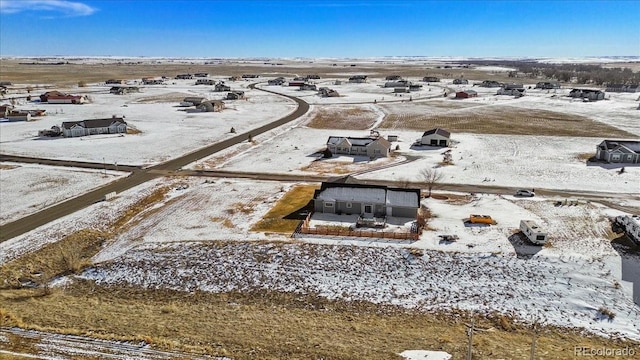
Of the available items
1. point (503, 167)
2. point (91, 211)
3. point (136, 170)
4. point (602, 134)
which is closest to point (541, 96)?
point (602, 134)

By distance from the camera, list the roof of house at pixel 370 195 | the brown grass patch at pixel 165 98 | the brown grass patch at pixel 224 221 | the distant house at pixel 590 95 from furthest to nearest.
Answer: the brown grass patch at pixel 165 98
the distant house at pixel 590 95
the roof of house at pixel 370 195
the brown grass patch at pixel 224 221

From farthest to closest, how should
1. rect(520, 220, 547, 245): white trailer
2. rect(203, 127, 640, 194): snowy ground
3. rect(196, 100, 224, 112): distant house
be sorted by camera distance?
rect(196, 100, 224, 112): distant house → rect(203, 127, 640, 194): snowy ground → rect(520, 220, 547, 245): white trailer

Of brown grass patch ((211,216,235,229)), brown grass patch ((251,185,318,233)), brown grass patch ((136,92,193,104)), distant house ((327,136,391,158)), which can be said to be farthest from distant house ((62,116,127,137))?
brown grass patch ((211,216,235,229))

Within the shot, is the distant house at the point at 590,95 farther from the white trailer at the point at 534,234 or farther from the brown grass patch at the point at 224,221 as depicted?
the brown grass patch at the point at 224,221

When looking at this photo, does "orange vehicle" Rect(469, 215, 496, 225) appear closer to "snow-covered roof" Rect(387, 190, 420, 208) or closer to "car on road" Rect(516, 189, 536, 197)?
"snow-covered roof" Rect(387, 190, 420, 208)

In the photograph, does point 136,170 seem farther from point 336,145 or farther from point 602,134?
point 602,134

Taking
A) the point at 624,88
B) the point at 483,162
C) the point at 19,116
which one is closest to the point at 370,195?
the point at 483,162

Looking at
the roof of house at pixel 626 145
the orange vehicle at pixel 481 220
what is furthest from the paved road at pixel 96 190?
the roof of house at pixel 626 145

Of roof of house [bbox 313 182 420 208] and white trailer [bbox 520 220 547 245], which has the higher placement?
roof of house [bbox 313 182 420 208]
